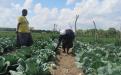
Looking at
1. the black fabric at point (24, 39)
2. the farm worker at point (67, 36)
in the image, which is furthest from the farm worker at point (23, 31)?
the farm worker at point (67, 36)

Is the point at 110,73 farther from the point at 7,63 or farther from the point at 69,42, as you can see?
the point at 69,42

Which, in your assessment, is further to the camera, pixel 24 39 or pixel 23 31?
pixel 24 39

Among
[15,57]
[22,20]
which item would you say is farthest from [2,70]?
[22,20]

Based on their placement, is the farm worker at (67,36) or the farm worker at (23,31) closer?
the farm worker at (23,31)

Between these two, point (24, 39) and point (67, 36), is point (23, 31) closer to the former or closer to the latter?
point (24, 39)

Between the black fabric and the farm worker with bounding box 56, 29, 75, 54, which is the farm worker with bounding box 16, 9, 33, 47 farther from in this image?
the farm worker with bounding box 56, 29, 75, 54

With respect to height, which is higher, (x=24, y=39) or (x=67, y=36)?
(x=67, y=36)

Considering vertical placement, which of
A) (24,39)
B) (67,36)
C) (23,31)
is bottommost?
(24,39)

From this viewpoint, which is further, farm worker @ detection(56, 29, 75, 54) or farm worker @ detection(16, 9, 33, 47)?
farm worker @ detection(56, 29, 75, 54)

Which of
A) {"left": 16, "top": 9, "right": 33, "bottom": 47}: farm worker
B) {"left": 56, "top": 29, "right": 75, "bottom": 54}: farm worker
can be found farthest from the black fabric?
{"left": 56, "top": 29, "right": 75, "bottom": 54}: farm worker

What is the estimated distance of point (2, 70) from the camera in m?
9.75

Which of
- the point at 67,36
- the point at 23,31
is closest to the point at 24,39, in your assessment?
the point at 23,31

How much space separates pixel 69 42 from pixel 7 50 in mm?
4733

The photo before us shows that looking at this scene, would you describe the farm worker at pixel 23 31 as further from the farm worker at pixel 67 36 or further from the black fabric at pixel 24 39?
the farm worker at pixel 67 36
